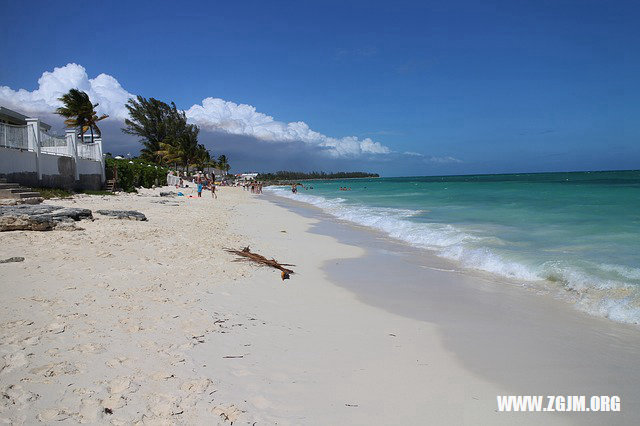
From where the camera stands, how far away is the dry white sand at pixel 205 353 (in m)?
2.54

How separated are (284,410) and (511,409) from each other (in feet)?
5.71

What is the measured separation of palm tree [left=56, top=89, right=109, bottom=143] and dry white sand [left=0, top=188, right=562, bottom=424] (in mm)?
32241

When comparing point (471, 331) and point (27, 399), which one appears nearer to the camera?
point (27, 399)

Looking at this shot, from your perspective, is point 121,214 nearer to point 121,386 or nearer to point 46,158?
point 46,158

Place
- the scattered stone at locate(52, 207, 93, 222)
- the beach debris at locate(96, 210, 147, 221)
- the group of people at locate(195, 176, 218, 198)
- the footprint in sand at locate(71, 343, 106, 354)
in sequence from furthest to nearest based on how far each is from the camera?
the group of people at locate(195, 176, 218, 198) < the beach debris at locate(96, 210, 147, 221) < the scattered stone at locate(52, 207, 93, 222) < the footprint in sand at locate(71, 343, 106, 354)

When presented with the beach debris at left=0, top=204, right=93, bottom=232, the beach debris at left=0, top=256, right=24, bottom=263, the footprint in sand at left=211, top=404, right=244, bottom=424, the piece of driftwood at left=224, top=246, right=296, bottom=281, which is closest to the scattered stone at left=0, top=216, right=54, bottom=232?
the beach debris at left=0, top=204, right=93, bottom=232

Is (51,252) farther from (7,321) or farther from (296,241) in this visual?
(296,241)

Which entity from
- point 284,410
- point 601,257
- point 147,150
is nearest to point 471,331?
point 284,410

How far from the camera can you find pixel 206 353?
3.28 meters

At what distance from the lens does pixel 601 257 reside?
8.06 metres

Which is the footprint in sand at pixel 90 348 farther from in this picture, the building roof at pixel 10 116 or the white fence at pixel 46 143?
the building roof at pixel 10 116

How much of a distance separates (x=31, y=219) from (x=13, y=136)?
9555 millimetres

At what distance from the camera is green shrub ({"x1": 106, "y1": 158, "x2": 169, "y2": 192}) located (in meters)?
23.5

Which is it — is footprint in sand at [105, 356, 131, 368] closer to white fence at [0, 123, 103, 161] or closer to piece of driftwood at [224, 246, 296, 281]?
piece of driftwood at [224, 246, 296, 281]
